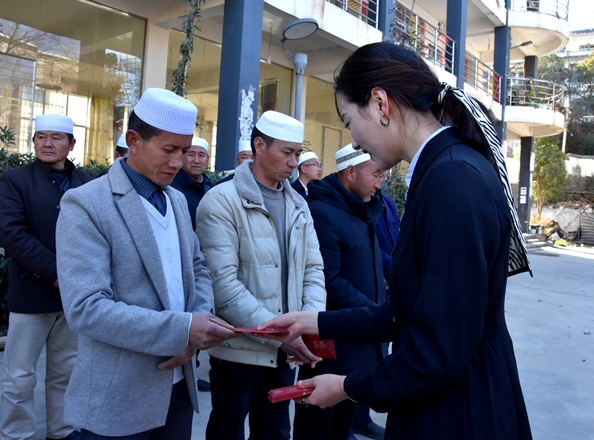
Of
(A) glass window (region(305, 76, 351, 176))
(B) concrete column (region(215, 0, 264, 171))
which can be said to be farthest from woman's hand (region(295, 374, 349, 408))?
(A) glass window (region(305, 76, 351, 176))

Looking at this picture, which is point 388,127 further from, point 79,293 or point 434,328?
point 79,293

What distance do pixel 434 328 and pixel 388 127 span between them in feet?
1.94

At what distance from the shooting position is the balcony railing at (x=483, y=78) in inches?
708

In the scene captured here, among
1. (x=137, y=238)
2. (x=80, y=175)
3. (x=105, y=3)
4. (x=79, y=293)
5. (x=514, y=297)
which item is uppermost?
(x=105, y=3)

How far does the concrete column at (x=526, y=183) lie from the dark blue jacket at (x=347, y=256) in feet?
64.6

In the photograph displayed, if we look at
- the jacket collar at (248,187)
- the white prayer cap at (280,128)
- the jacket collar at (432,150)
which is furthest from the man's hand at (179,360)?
the white prayer cap at (280,128)

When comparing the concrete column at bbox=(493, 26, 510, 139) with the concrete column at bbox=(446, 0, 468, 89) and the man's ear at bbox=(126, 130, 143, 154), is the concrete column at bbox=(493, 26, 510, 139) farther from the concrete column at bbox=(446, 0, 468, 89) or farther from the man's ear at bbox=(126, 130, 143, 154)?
the man's ear at bbox=(126, 130, 143, 154)

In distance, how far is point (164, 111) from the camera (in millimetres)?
1945

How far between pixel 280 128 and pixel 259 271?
82cm

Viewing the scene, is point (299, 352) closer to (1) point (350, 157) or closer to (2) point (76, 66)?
(1) point (350, 157)

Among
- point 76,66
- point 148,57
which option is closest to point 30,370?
point 76,66

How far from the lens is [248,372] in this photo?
8.30ft

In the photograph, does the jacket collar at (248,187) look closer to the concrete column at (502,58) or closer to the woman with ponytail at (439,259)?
the woman with ponytail at (439,259)

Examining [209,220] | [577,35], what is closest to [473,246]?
[209,220]
